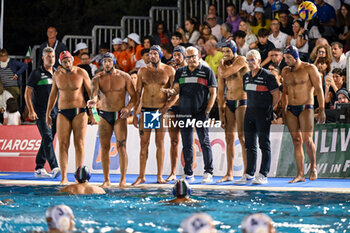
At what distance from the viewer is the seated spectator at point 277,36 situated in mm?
16016

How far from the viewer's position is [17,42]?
93.4 ft

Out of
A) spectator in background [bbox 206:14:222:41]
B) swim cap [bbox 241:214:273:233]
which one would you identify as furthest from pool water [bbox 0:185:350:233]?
spectator in background [bbox 206:14:222:41]

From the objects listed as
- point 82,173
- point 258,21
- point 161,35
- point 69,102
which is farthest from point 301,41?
point 82,173

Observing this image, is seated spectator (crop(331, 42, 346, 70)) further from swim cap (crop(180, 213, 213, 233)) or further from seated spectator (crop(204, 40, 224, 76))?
swim cap (crop(180, 213, 213, 233))

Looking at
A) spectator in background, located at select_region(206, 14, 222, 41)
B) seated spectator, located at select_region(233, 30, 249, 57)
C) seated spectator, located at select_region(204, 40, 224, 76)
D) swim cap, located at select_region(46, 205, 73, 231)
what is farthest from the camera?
spectator in background, located at select_region(206, 14, 222, 41)

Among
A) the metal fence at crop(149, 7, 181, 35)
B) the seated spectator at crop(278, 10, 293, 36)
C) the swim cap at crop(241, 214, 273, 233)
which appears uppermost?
the metal fence at crop(149, 7, 181, 35)

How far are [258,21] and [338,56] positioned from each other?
3153mm

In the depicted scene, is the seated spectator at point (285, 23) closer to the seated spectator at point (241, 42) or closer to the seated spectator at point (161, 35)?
the seated spectator at point (241, 42)

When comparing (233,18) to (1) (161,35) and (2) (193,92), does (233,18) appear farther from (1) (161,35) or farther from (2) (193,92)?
(2) (193,92)

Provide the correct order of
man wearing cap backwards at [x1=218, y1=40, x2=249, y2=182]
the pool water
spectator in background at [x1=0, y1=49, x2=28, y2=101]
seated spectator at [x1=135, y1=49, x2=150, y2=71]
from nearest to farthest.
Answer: the pool water < man wearing cap backwards at [x1=218, y1=40, x2=249, y2=182] < seated spectator at [x1=135, y1=49, x2=150, y2=71] < spectator in background at [x1=0, y1=49, x2=28, y2=101]

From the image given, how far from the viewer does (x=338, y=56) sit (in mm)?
14594

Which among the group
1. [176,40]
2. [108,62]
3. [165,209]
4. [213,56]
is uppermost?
[176,40]

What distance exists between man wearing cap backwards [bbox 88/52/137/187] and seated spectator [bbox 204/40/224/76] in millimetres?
3793

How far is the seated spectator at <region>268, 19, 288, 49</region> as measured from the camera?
16016mm
